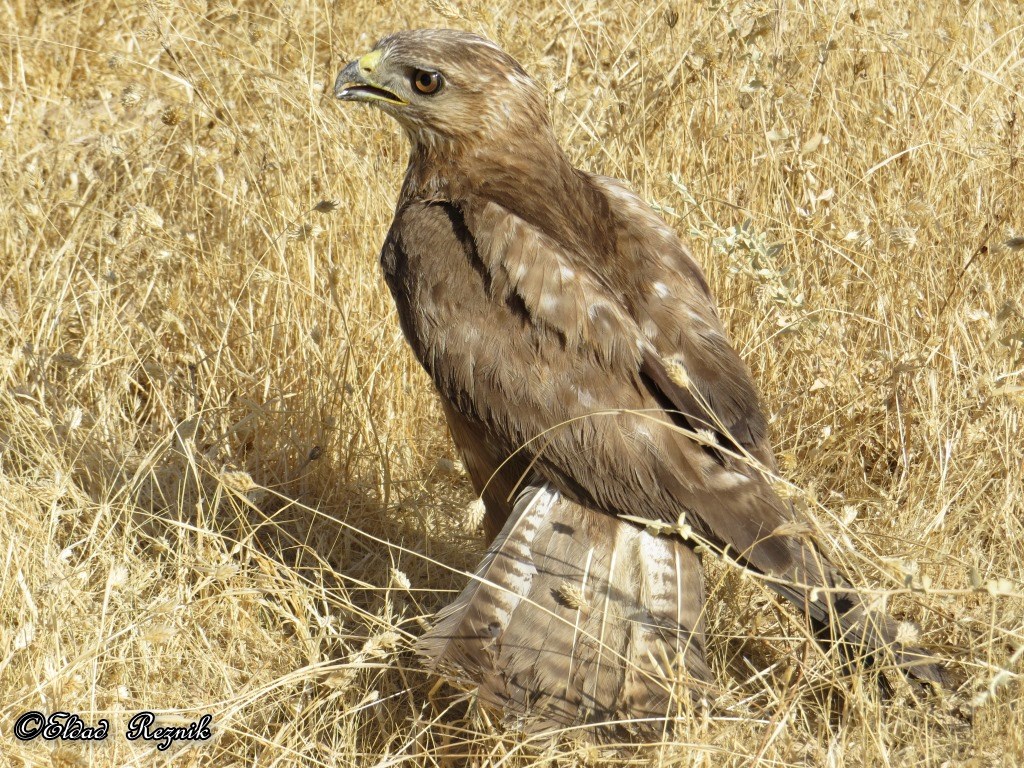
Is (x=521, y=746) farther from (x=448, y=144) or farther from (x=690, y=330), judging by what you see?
(x=448, y=144)

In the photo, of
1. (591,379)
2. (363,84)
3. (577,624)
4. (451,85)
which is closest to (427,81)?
(451,85)

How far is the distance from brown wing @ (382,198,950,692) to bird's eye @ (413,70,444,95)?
Result: 0.41m

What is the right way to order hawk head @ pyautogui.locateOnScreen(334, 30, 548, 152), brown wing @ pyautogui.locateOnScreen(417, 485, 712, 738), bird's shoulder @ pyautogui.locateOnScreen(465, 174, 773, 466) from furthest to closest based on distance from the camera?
hawk head @ pyautogui.locateOnScreen(334, 30, 548, 152) < bird's shoulder @ pyautogui.locateOnScreen(465, 174, 773, 466) < brown wing @ pyautogui.locateOnScreen(417, 485, 712, 738)

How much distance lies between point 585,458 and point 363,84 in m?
1.39

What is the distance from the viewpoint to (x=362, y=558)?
3922 millimetres

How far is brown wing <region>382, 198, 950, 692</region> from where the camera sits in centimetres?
293

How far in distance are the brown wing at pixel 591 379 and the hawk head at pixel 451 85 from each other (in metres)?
0.32

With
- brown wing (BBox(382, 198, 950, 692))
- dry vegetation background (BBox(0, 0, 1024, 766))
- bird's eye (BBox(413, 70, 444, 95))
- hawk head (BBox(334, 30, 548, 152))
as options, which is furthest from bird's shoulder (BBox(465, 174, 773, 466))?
bird's eye (BBox(413, 70, 444, 95))

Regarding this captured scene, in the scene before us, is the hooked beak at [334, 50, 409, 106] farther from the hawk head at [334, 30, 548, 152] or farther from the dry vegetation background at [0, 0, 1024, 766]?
the dry vegetation background at [0, 0, 1024, 766]

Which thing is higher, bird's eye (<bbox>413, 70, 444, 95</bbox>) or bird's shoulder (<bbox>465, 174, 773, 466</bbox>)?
bird's eye (<bbox>413, 70, 444, 95</bbox>)

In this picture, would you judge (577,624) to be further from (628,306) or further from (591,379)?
(628,306)

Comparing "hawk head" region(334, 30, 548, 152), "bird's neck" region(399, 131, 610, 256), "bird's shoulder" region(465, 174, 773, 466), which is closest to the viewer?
"bird's shoulder" region(465, 174, 773, 466)

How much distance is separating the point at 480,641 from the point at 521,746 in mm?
263

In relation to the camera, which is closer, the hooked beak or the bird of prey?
the bird of prey
